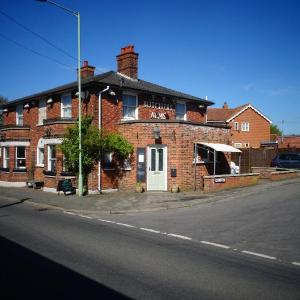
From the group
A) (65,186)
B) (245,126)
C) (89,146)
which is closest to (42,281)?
(89,146)

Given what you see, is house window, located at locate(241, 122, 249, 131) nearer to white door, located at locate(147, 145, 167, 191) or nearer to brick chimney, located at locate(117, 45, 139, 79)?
brick chimney, located at locate(117, 45, 139, 79)

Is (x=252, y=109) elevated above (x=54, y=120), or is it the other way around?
(x=252, y=109)

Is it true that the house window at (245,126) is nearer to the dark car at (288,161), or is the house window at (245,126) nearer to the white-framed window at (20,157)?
the dark car at (288,161)

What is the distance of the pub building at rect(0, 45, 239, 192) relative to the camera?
19969mm

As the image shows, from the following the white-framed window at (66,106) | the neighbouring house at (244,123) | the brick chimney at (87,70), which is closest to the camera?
the white-framed window at (66,106)

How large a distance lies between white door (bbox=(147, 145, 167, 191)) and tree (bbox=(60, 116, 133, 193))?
4.28 feet

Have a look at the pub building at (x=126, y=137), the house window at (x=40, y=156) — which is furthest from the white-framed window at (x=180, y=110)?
the house window at (x=40, y=156)

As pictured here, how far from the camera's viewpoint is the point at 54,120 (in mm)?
21609

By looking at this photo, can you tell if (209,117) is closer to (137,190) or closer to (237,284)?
(137,190)

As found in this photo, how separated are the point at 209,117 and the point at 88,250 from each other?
4663 cm

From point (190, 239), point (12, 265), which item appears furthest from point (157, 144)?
point (12, 265)

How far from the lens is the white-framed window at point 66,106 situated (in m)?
22.5

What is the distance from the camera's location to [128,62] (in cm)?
2580

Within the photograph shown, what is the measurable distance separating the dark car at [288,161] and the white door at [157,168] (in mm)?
11252
